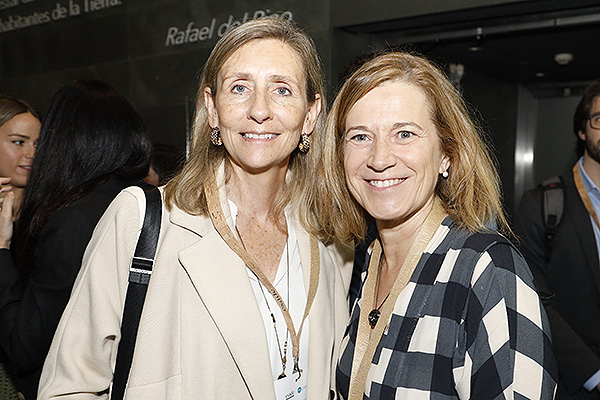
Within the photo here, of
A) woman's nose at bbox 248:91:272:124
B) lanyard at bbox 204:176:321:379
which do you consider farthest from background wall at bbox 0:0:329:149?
lanyard at bbox 204:176:321:379

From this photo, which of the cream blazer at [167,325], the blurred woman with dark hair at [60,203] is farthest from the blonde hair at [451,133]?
the blurred woman with dark hair at [60,203]

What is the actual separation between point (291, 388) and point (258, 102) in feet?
3.10

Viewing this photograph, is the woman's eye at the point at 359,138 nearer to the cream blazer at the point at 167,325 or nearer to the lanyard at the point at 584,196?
the cream blazer at the point at 167,325

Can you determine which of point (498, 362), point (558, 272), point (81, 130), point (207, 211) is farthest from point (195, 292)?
point (558, 272)

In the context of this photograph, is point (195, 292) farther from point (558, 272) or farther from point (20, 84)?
point (20, 84)

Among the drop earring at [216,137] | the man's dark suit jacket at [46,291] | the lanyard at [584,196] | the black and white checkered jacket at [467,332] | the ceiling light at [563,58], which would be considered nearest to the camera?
the black and white checkered jacket at [467,332]

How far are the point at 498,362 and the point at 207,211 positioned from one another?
991mm

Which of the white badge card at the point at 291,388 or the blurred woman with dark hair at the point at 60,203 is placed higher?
the blurred woman with dark hair at the point at 60,203

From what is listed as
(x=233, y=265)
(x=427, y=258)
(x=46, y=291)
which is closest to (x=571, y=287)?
(x=427, y=258)

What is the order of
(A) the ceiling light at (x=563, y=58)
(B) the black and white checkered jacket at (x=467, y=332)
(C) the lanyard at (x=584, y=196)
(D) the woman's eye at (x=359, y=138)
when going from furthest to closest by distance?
(A) the ceiling light at (x=563, y=58)
(C) the lanyard at (x=584, y=196)
(D) the woman's eye at (x=359, y=138)
(B) the black and white checkered jacket at (x=467, y=332)

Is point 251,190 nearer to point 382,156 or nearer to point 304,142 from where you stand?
point 304,142

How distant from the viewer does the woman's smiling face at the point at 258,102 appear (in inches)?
68.9

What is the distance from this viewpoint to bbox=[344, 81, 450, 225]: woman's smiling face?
5.31 feet

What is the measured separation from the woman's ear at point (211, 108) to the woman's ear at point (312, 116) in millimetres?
316
